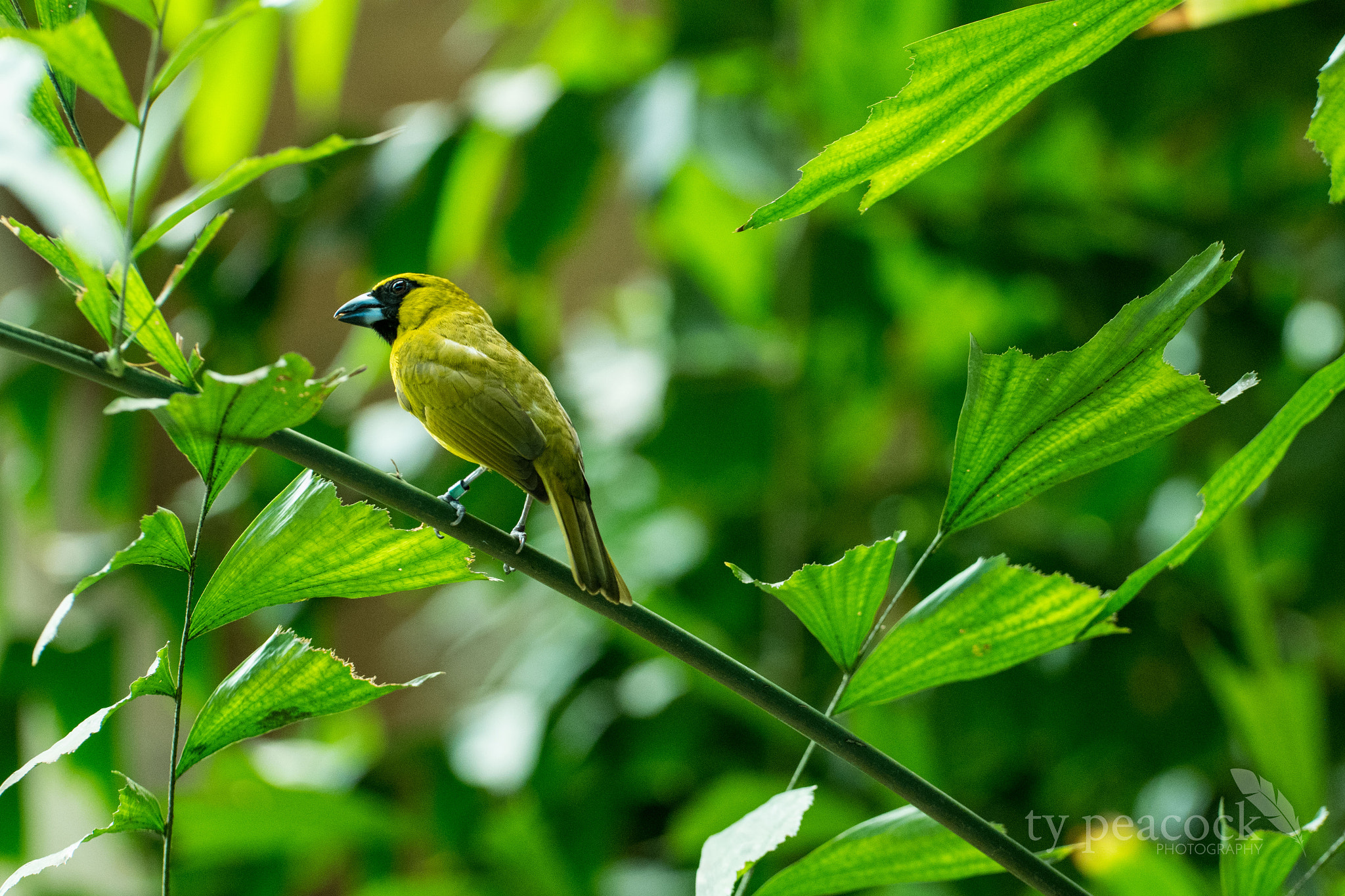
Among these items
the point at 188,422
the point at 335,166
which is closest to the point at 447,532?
the point at 188,422

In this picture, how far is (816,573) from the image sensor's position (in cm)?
30

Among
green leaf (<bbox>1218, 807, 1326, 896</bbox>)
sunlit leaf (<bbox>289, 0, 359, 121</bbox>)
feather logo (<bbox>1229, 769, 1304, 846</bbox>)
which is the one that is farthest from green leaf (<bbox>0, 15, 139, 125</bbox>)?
sunlit leaf (<bbox>289, 0, 359, 121</bbox>)

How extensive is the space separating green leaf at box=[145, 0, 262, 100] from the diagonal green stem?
0.06 m

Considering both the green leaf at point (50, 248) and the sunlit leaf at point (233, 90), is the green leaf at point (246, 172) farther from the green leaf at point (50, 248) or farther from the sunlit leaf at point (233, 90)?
the sunlit leaf at point (233, 90)

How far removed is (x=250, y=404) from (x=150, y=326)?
0.14ft

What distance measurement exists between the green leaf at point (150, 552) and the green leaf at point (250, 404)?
0.02 m

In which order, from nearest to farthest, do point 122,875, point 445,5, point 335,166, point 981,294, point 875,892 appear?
point 335,166, point 875,892, point 981,294, point 122,875, point 445,5

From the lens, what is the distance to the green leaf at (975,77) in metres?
0.25

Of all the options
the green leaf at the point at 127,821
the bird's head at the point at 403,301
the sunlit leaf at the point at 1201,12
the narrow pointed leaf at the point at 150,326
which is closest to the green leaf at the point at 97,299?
the narrow pointed leaf at the point at 150,326

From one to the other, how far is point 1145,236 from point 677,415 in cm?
48

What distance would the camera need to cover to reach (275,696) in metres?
0.29

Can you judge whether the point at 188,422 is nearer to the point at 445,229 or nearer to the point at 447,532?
the point at 447,532

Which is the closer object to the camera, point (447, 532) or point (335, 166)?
point (447, 532)

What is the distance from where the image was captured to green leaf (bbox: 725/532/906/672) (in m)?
0.30
